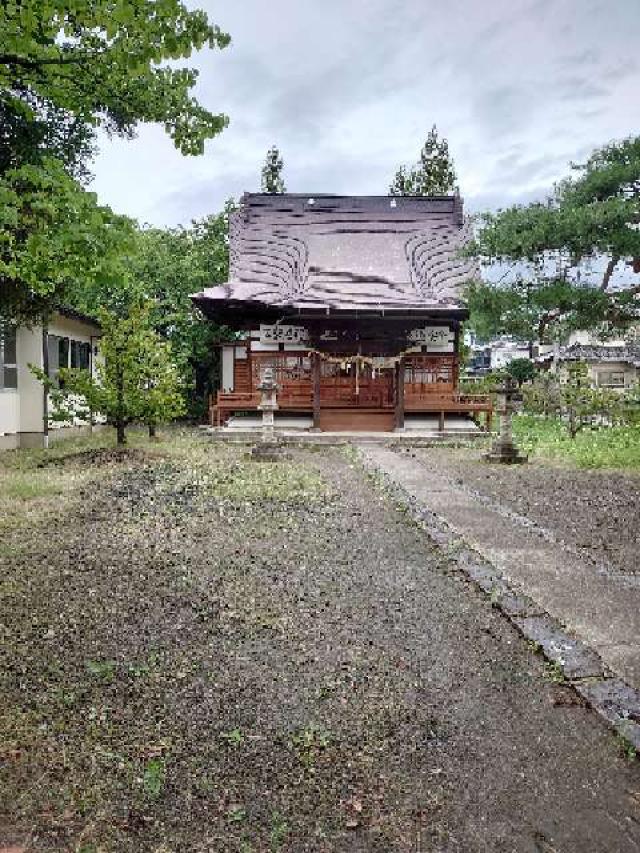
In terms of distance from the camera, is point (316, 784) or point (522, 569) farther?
point (522, 569)

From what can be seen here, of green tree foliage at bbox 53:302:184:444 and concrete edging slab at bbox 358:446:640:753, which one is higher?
green tree foliage at bbox 53:302:184:444

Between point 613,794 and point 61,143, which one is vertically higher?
point 61,143

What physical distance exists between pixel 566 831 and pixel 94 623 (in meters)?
2.89

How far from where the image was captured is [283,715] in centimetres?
289

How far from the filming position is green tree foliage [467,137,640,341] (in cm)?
973

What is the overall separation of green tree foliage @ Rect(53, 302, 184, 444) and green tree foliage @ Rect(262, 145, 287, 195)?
21.7 meters

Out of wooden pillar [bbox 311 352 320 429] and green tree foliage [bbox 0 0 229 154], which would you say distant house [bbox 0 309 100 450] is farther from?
green tree foliage [bbox 0 0 229 154]

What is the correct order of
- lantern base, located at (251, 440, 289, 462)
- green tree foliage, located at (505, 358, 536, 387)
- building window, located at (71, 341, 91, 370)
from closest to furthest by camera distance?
lantern base, located at (251, 440, 289, 462), building window, located at (71, 341, 91, 370), green tree foliage, located at (505, 358, 536, 387)

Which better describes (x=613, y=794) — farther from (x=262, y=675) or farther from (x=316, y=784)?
(x=262, y=675)

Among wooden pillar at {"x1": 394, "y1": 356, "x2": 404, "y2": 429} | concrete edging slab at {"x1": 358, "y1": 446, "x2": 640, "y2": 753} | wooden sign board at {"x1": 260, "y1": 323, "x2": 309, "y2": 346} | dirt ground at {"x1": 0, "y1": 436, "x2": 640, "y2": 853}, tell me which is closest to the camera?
dirt ground at {"x1": 0, "y1": 436, "x2": 640, "y2": 853}

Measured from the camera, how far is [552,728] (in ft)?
9.14

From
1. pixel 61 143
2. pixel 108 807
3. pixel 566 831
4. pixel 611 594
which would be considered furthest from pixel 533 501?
pixel 61 143

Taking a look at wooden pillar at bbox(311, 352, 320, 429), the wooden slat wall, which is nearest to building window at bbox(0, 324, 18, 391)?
the wooden slat wall

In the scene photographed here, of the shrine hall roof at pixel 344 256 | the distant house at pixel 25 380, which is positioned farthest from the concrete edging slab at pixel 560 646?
the shrine hall roof at pixel 344 256
